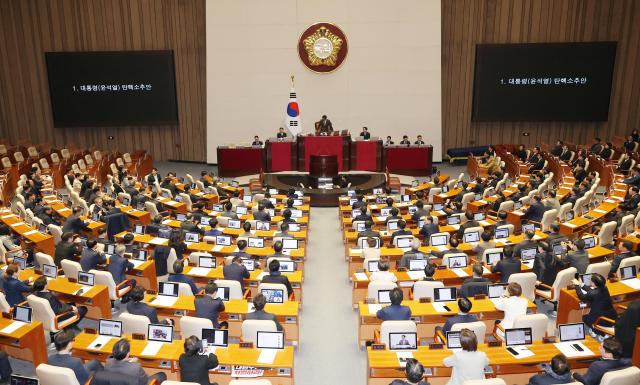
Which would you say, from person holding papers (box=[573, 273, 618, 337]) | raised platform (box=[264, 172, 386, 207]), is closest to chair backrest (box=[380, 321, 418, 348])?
person holding papers (box=[573, 273, 618, 337])

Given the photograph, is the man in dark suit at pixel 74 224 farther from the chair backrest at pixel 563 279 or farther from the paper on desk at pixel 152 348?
the chair backrest at pixel 563 279

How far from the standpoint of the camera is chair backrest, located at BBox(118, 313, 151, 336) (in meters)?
7.60

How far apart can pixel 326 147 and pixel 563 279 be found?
13.9 m

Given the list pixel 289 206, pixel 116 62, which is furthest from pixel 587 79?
pixel 116 62

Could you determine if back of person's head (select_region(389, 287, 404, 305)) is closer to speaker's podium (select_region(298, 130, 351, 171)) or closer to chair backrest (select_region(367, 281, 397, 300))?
chair backrest (select_region(367, 281, 397, 300))

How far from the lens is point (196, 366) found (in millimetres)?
6352

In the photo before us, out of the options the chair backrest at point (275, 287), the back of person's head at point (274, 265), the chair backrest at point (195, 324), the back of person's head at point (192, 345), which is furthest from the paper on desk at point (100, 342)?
the back of person's head at point (274, 265)

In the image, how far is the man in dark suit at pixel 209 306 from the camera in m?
8.09

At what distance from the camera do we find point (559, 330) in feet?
24.0

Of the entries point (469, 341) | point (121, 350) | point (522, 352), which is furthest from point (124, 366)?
point (522, 352)

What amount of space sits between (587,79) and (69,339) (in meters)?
25.1

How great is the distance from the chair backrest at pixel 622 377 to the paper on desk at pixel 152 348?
5.59 meters

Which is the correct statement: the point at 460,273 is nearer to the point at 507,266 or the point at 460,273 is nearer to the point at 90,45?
the point at 507,266

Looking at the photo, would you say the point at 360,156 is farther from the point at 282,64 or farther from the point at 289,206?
the point at 289,206
